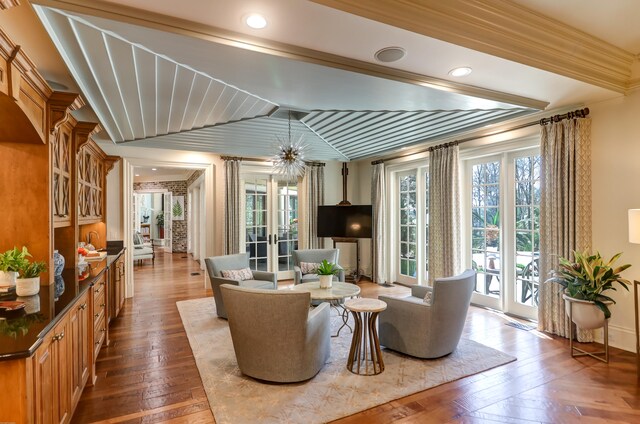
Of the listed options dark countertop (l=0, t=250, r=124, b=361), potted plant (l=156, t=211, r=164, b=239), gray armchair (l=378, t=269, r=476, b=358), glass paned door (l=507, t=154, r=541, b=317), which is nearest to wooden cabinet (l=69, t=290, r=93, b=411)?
dark countertop (l=0, t=250, r=124, b=361)

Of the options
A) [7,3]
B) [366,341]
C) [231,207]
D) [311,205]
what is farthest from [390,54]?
[311,205]

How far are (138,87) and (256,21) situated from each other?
172cm

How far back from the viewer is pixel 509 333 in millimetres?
4078

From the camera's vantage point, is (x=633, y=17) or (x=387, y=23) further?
(x=633, y=17)

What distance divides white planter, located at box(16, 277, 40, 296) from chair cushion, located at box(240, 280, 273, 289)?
8.46 ft

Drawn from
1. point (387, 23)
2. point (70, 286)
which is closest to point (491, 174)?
point (387, 23)

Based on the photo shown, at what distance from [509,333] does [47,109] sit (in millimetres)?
5097

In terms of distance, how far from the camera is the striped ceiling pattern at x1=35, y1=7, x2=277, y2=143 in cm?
231

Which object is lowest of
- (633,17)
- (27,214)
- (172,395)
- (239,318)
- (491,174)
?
(172,395)

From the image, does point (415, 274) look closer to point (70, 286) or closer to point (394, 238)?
point (394, 238)

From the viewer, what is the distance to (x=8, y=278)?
94.0 inches

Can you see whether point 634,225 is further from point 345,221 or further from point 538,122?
point 345,221

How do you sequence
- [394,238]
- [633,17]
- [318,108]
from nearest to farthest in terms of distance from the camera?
[633,17]
[318,108]
[394,238]

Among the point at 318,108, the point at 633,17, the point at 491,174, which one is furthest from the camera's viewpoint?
the point at 491,174
